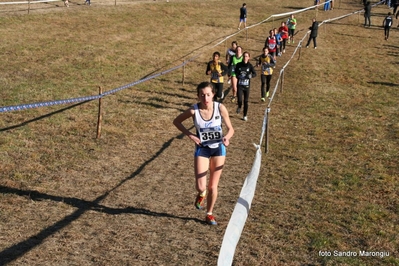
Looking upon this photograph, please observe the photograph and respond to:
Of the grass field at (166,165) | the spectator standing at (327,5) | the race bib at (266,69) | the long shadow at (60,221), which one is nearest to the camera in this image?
the long shadow at (60,221)

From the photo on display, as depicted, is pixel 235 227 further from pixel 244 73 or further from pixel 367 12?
pixel 367 12

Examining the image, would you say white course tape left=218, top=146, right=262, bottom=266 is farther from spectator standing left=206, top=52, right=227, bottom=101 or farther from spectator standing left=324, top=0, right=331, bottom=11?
spectator standing left=324, top=0, right=331, bottom=11

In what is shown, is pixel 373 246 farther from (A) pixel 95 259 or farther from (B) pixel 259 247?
(A) pixel 95 259

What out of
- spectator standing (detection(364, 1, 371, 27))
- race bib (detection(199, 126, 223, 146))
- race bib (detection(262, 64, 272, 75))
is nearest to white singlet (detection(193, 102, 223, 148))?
race bib (detection(199, 126, 223, 146))

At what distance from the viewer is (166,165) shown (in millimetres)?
11359

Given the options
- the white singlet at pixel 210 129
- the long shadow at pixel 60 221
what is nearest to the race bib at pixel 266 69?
the long shadow at pixel 60 221

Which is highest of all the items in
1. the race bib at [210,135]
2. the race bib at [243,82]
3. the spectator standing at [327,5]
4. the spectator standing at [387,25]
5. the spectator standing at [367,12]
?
the spectator standing at [327,5]

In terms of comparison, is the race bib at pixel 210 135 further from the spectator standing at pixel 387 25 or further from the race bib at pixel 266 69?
the spectator standing at pixel 387 25

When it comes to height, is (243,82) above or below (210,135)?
below

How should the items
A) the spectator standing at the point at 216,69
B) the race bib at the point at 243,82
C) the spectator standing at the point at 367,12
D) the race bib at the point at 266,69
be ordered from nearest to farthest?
1. the race bib at the point at 243,82
2. the spectator standing at the point at 216,69
3. the race bib at the point at 266,69
4. the spectator standing at the point at 367,12

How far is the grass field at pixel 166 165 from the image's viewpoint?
7.25 m

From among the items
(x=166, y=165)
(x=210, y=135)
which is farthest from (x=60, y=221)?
(x=166, y=165)

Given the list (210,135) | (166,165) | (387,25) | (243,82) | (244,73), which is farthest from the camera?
(387,25)

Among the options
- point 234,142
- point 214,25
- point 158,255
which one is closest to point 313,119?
point 234,142
